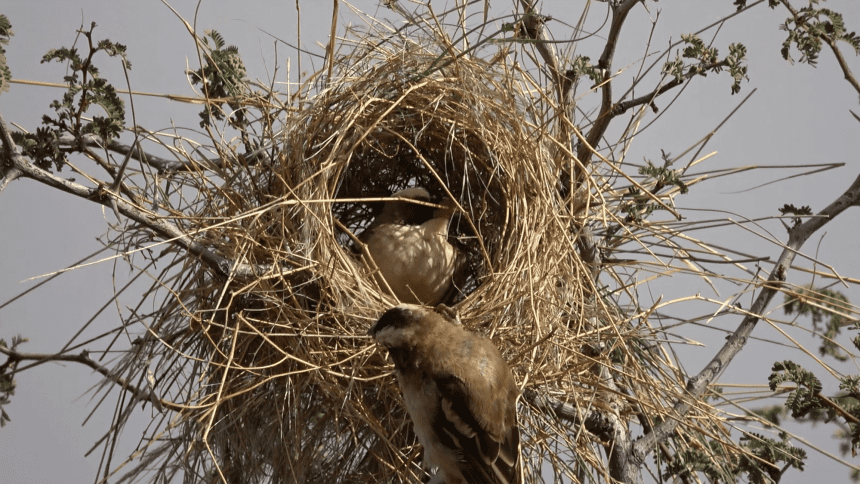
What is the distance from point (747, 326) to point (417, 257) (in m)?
0.74

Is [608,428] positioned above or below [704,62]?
below

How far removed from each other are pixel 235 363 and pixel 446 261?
575 millimetres

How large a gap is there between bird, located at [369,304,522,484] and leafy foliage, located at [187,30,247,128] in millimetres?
751

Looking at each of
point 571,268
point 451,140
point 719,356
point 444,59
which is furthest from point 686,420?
point 444,59

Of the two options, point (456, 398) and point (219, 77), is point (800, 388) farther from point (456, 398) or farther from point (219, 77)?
point (219, 77)

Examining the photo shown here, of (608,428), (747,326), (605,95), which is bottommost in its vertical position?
(608,428)

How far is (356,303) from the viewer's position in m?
1.95

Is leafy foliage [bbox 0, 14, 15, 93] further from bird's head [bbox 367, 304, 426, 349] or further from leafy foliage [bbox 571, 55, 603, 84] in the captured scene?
leafy foliage [bbox 571, 55, 603, 84]

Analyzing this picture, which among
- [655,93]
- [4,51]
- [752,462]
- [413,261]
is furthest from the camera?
[413,261]

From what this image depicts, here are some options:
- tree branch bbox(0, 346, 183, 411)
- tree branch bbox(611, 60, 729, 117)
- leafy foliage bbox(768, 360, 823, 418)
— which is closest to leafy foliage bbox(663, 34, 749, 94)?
tree branch bbox(611, 60, 729, 117)

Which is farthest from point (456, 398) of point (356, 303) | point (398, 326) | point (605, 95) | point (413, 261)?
point (605, 95)

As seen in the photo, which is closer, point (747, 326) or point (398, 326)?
point (398, 326)

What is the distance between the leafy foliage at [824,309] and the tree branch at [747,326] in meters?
0.06

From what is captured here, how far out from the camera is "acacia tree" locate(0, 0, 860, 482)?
73.9 inches
